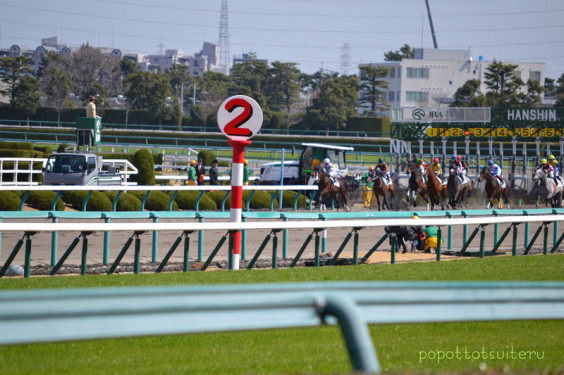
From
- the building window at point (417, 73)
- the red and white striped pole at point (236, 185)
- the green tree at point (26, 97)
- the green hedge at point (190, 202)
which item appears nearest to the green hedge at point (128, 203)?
the green hedge at point (190, 202)

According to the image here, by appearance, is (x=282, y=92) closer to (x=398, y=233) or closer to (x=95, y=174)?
(x=95, y=174)

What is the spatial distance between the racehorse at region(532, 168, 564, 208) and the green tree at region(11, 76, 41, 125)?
158 ft

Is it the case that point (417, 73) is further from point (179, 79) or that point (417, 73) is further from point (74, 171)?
point (74, 171)

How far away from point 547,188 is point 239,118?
19801mm

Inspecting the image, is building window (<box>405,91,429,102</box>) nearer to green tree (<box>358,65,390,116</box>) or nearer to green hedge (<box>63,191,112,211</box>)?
green tree (<box>358,65,390,116</box>)

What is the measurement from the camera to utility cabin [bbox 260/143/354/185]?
1185 inches

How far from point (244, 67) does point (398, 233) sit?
256 feet

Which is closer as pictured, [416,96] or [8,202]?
[8,202]

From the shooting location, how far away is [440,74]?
87.0m

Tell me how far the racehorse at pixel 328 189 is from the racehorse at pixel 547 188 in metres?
6.91

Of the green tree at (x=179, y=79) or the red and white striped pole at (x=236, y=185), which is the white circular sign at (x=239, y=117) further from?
the green tree at (x=179, y=79)

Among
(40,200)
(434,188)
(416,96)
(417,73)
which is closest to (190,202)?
(40,200)

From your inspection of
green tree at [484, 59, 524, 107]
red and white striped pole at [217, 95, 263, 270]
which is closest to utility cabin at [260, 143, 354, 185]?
red and white striped pole at [217, 95, 263, 270]

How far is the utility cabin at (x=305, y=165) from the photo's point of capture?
98.8 ft
